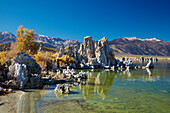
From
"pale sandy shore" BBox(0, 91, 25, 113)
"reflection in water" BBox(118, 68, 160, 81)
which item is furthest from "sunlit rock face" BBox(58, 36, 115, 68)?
"pale sandy shore" BBox(0, 91, 25, 113)

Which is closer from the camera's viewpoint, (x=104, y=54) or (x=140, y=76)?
(x=140, y=76)

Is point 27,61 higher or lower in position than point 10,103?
higher

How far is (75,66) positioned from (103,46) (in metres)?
15.9

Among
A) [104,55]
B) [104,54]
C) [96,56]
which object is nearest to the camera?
[104,55]

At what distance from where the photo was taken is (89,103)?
381 inches

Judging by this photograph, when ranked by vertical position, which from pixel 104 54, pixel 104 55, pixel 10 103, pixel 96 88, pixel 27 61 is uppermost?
pixel 104 54

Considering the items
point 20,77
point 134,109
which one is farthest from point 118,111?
point 20,77

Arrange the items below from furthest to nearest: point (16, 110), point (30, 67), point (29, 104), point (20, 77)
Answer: point (30, 67) < point (20, 77) < point (29, 104) < point (16, 110)

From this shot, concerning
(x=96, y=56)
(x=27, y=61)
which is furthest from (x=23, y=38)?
(x=96, y=56)

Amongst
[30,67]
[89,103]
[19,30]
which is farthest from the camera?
[19,30]

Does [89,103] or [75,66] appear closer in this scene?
[89,103]

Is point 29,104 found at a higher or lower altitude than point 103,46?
lower

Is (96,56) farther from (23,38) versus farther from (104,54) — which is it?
(23,38)

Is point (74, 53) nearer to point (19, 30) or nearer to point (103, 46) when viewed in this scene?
point (103, 46)
